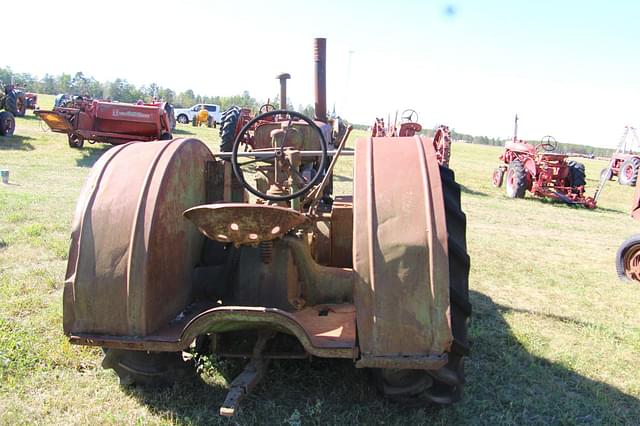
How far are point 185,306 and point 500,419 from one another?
1788mm

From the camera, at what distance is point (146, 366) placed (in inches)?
103

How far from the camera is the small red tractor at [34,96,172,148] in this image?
13.6 m

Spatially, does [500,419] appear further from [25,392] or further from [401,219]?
[25,392]

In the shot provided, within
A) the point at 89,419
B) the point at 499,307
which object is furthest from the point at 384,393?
the point at 499,307

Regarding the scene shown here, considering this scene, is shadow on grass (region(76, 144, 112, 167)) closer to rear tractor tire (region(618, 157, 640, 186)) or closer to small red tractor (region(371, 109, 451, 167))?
small red tractor (region(371, 109, 451, 167))

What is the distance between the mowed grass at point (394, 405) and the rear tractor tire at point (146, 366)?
0.07 metres

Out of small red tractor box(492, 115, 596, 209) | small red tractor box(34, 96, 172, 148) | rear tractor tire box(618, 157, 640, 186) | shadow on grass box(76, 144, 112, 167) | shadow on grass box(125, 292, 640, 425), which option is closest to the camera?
shadow on grass box(125, 292, 640, 425)

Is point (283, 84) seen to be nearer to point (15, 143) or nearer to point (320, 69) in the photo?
point (320, 69)

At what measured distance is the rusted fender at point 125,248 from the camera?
231cm

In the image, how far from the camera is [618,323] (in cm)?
452

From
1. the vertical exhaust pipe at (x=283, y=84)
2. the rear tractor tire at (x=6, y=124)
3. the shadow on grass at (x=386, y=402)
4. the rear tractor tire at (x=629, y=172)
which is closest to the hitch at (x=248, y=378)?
the shadow on grass at (x=386, y=402)

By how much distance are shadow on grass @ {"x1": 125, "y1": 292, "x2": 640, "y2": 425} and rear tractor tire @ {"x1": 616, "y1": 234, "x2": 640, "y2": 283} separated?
3307mm

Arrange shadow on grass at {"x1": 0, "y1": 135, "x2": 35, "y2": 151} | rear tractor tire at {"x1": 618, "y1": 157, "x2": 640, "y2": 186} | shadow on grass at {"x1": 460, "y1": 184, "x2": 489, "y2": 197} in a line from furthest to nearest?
1. rear tractor tire at {"x1": 618, "y1": 157, "x2": 640, "y2": 186}
2. shadow on grass at {"x1": 0, "y1": 135, "x2": 35, "y2": 151}
3. shadow on grass at {"x1": 460, "y1": 184, "x2": 489, "y2": 197}

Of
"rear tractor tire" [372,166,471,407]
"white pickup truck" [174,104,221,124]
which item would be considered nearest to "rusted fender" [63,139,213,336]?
"rear tractor tire" [372,166,471,407]
